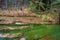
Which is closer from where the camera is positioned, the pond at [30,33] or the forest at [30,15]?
the pond at [30,33]

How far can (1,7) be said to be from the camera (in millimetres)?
9156

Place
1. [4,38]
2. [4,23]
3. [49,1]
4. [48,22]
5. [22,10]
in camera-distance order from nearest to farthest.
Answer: [4,38]
[4,23]
[48,22]
[22,10]
[49,1]

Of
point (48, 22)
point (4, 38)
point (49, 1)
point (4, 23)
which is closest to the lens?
point (4, 38)

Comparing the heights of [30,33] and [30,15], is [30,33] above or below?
below

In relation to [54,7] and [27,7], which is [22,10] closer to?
[27,7]

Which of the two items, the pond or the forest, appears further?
the forest

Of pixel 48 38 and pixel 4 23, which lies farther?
pixel 4 23

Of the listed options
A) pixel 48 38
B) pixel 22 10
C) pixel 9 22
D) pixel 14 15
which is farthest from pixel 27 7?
pixel 48 38

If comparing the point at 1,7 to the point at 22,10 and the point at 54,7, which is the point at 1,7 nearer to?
the point at 22,10

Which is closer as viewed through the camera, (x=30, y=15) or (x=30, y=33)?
(x=30, y=33)

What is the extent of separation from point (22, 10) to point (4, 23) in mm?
1609

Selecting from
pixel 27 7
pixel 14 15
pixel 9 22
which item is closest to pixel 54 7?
pixel 27 7

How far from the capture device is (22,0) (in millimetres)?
9484

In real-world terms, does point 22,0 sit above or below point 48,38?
above
